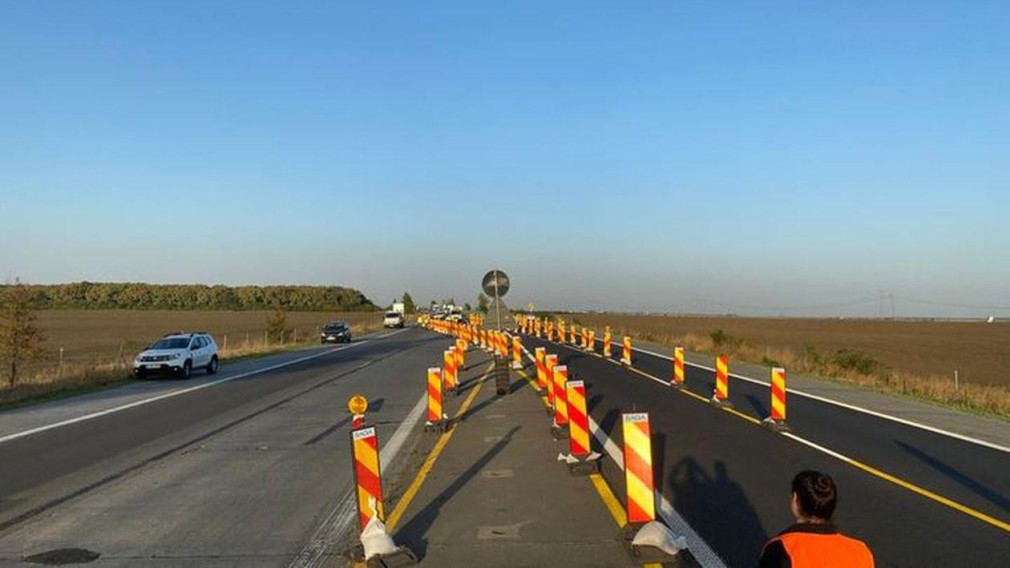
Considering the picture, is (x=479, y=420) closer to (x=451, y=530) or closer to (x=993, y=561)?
(x=451, y=530)

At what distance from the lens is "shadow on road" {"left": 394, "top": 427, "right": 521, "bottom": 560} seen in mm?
7551

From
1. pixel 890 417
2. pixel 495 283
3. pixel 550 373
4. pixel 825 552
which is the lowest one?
pixel 890 417

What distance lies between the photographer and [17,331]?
2648 cm

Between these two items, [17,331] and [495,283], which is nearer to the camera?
[495,283]

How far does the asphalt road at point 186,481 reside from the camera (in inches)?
305

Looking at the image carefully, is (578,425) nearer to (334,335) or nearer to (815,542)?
(815,542)

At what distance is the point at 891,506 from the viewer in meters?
8.85

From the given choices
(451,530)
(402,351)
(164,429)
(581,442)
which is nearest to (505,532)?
(451,530)

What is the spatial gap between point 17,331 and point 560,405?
2050 centimetres

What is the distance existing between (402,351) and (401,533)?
35621 mm

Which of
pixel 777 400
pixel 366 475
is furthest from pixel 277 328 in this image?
pixel 366 475

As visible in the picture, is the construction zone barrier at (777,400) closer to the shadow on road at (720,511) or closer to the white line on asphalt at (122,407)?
the shadow on road at (720,511)

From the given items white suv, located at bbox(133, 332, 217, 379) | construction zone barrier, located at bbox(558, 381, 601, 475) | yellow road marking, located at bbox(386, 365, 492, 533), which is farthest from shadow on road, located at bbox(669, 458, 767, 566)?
white suv, located at bbox(133, 332, 217, 379)

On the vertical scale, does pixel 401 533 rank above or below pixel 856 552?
below
